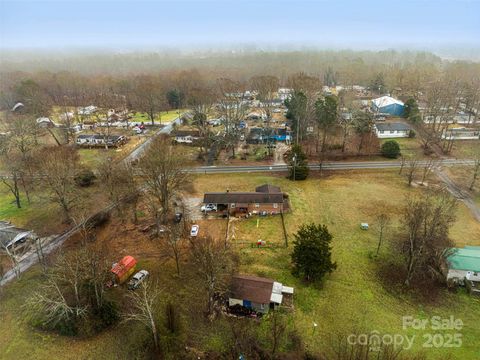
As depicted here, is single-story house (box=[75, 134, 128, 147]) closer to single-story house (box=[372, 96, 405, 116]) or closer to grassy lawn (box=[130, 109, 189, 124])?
grassy lawn (box=[130, 109, 189, 124])

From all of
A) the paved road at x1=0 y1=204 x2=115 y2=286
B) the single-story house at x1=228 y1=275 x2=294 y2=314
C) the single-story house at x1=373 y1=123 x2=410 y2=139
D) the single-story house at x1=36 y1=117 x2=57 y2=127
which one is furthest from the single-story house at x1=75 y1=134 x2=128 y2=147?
the single-story house at x1=373 y1=123 x2=410 y2=139

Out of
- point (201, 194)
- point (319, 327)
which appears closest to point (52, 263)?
point (201, 194)

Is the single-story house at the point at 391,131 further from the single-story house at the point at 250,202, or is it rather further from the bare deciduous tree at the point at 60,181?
the bare deciduous tree at the point at 60,181

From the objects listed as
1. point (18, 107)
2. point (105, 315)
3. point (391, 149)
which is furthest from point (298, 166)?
point (18, 107)

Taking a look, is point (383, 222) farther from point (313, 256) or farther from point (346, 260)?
point (313, 256)

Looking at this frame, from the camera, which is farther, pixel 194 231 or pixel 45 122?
pixel 45 122

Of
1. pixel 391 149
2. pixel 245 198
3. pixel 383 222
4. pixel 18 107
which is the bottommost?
pixel 383 222

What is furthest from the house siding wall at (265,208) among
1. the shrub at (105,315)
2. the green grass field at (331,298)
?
the shrub at (105,315)

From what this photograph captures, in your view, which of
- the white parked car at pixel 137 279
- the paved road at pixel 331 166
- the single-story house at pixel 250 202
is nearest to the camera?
the white parked car at pixel 137 279
